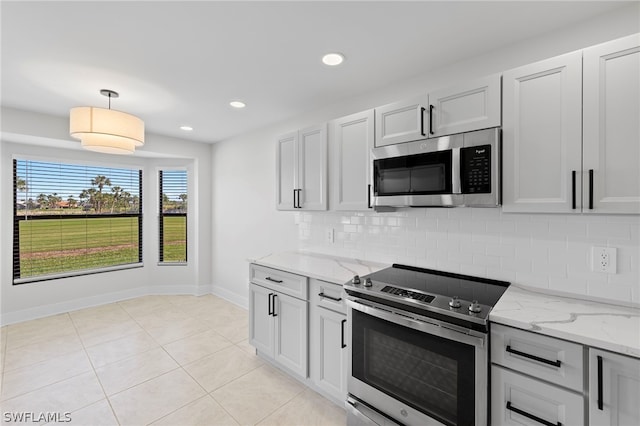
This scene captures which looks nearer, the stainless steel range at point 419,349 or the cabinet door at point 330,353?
the stainless steel range at point 419,349

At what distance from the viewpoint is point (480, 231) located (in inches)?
82.0

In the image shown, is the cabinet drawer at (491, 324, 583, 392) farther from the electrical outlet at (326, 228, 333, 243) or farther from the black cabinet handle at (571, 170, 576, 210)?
the electrical outlet at (326, 228, 333, 243)

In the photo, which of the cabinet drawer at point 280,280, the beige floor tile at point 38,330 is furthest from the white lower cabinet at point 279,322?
the beige floor tile at point 38,330

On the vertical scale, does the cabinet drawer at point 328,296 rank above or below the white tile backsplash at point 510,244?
below

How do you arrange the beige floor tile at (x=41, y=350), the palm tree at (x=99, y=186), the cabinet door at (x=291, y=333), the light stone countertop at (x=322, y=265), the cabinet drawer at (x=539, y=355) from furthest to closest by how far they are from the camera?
the palm tree at (x=99, y=186) < the beige floor tile at (x=41, y=350) < the cabinet door at (x=291, y=333) < the light stone countertop at (x=322, y=265) < the cabinet drawer at (x=539, y=355)

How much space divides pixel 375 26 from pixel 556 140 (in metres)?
1.20

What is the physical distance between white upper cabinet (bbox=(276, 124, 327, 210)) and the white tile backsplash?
0.46 metres

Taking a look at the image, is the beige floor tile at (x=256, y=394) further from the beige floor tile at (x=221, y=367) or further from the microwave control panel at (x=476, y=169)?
the microwave control panel at (x=476, y=169)

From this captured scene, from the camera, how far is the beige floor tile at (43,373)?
2.35 m

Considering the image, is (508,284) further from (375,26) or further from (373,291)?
(375,26)

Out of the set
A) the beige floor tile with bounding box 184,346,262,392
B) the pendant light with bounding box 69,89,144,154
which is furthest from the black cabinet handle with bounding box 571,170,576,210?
the pendant light with bounding box 69,89,144,154

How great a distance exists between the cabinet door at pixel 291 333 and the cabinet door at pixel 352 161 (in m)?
0.91

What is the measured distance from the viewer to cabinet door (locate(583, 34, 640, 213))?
→ 1345 millimetres

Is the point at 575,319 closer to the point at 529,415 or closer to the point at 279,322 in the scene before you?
the point at 529,415
